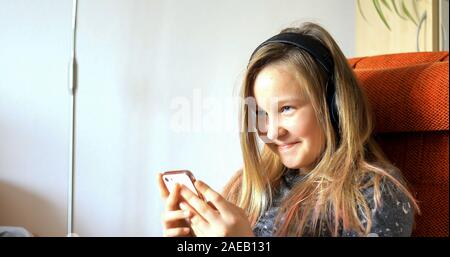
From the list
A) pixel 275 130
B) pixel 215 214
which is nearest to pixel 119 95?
pixel 275 130

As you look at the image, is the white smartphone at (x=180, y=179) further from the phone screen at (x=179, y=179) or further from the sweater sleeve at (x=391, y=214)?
the sweater sleeve at (x=391, y=214)

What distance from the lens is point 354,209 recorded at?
56 centimetres

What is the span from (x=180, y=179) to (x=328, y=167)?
251 mm

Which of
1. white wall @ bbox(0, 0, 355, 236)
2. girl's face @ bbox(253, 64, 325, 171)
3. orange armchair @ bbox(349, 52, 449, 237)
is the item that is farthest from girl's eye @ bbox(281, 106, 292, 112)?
white wall @ bbox(0, 0, 355, 236)

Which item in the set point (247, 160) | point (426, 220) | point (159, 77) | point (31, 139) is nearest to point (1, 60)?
point (31, 139)

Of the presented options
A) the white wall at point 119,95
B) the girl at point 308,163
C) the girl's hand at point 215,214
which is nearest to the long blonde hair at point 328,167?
the girl at point 308,163

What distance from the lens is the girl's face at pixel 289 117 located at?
0.66 m

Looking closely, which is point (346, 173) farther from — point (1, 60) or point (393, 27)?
point (1, 60)

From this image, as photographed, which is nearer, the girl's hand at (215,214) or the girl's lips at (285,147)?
the girl's hand at (215,214)

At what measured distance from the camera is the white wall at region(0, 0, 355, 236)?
1.25 metres

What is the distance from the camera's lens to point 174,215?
556 millimetres

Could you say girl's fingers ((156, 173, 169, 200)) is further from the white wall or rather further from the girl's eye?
the white wall

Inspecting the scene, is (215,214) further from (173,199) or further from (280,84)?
(280,84)

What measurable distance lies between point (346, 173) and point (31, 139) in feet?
3.49
